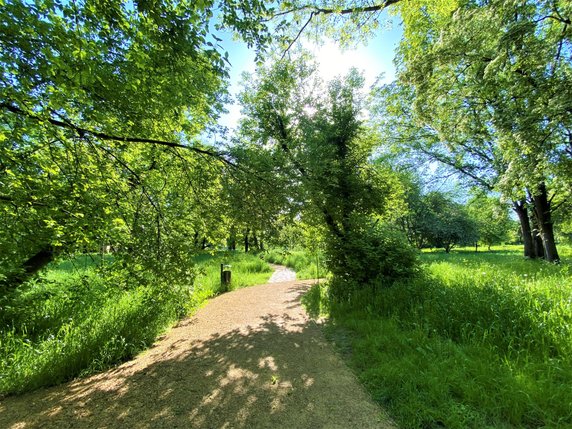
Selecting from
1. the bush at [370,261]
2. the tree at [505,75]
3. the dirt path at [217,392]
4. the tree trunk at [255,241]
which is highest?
the tree at [505,75]

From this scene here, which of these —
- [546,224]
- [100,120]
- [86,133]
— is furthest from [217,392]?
[546,224]

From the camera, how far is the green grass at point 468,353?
2.43 metres

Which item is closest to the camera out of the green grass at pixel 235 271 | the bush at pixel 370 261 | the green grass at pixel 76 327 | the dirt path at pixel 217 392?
the dirt path at pixel 217 392

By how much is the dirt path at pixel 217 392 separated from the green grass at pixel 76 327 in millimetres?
319

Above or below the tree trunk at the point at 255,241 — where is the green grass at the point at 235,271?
below

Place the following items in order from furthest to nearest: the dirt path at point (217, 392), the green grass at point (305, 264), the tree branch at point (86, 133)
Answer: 1. the green grass at point (305, 264)
2. the tree branch at point (86, 133)
3. the dirt path at point (217, 392)

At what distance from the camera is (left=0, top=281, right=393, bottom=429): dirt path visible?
276 cm

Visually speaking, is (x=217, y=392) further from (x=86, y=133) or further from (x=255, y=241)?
(x=86, y=133)

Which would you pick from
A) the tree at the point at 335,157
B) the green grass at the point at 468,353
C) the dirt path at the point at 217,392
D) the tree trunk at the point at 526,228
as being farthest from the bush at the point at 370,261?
the tree trunk at the point at 526,228

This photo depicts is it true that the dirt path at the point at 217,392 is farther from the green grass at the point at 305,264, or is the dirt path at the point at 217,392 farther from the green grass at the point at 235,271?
the green grass at the point at 305,264

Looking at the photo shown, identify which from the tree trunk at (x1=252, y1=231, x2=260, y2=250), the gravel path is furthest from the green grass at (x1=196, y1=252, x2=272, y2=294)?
the tree trunk at (x1=252, y1=231, x2=260, y2=250)

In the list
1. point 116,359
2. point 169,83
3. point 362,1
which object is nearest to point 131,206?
point 169,83

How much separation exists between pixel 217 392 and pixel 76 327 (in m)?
3.44

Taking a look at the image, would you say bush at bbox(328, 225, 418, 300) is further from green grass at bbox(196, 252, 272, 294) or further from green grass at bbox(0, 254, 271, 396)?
green grass at bbox(0, 254, 271, 396)
